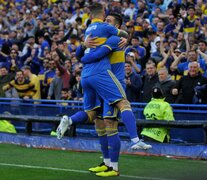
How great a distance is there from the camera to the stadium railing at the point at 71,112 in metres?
11.3

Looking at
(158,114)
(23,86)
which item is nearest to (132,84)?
(158,114)

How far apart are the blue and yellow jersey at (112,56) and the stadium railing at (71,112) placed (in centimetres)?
230

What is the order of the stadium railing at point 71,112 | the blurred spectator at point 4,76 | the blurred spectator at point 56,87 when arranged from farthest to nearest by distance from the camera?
the blurred spectator at point 4,76, the blurred spectator at point 56,87, the stadium railing at point 71,112

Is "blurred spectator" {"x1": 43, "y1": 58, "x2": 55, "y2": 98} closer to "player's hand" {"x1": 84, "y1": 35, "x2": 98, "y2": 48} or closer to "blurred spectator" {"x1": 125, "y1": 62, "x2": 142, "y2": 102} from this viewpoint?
"blurred spectator" {"x1": 125, "y1": 62, "x2": 142, "y2": 102}

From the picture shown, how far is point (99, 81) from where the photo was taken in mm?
8961

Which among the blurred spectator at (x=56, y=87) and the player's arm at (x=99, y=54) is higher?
the player's arm at (x=99, y=54)

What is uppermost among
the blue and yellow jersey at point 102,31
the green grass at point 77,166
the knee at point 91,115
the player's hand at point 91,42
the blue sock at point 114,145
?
the blue and yellow jersey at point 102,31

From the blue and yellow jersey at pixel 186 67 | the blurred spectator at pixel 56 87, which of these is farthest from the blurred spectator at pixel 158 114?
the blurred spectator at pixel 56 87

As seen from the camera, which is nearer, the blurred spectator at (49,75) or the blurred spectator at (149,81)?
the blurred spectator at (149,81)

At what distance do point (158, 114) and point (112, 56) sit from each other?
2.68 m

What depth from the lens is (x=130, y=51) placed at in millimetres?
15461

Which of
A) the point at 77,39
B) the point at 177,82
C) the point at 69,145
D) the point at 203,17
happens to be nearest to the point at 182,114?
the point at 177,82

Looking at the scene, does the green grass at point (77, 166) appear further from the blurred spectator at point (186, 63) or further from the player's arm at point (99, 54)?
the blurred spectator at point (186, 63)

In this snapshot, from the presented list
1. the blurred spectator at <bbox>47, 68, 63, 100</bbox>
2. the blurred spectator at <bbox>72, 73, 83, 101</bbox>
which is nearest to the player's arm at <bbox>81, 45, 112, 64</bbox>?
the blurred spectator at <bbox>72, 73, 83, 101</bbox>
